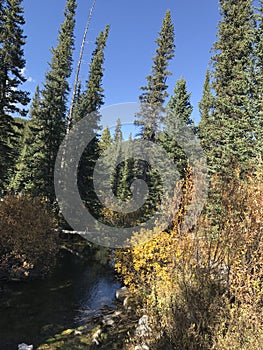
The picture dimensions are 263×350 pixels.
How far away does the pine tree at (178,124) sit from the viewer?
23.0m

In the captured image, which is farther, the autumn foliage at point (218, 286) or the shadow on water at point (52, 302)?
the shadow on water at point (52, 302)

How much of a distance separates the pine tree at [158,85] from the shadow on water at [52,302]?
1418 cm

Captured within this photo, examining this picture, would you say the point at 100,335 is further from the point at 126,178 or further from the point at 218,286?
the point at 126,178

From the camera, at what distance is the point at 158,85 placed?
80.2 feet

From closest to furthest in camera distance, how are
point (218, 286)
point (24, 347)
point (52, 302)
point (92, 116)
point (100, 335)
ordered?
point (218, 286)
point (24, 347)
point (100, 335)
point (52, 302)
point (92, 116)

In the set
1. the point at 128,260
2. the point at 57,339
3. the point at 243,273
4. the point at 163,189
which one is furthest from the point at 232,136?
the point at 57,339

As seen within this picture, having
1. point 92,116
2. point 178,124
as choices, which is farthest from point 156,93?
point 92,116

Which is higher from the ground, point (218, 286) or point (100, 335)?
point (218, 286)

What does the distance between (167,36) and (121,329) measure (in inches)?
970

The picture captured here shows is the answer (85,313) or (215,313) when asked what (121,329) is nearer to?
(85,313)

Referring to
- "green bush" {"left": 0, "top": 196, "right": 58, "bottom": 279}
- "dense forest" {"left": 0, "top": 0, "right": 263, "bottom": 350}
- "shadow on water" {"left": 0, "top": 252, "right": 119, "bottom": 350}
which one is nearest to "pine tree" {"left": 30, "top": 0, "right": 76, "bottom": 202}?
"dense forest" {"left": 0, "top": 0, "right": 263, "bottom": 350}

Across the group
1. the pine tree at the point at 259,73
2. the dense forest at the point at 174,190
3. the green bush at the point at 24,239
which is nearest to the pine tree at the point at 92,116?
the dense forest at the point at 174,190

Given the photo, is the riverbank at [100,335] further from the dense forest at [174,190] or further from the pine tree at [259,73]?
the pine tree at [259,73]

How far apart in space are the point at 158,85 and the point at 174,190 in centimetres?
2000
